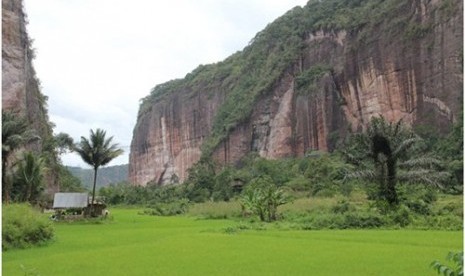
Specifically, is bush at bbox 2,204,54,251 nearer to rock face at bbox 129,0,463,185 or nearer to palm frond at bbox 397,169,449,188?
palm frond at bbox 397,169,449,188

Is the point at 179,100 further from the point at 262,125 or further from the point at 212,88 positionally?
the point at 262,125

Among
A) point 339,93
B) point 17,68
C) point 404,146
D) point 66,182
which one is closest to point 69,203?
point 17,68

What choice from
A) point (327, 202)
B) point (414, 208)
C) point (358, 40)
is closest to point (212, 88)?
point (358, 40)

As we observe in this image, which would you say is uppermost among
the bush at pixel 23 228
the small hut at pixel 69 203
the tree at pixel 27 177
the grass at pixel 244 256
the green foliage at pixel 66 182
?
the green foliage at pixel 66 182

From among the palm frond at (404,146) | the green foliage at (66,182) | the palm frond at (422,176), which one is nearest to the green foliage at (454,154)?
the palm frond at (422,176)

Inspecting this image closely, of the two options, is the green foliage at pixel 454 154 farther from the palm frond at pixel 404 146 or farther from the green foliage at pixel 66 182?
the green foliage at pixel 66 182

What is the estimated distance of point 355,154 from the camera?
22656mm

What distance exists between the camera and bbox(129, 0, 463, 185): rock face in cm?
4450

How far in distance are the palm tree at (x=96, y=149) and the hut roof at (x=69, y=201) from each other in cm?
102

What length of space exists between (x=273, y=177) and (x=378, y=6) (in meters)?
22.1

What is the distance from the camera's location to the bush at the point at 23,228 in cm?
1495

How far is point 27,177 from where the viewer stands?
26.9 metres

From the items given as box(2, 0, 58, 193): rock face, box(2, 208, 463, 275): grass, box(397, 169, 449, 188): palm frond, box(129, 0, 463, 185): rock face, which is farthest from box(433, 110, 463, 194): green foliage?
box(2, 0, 58, 193): rock face

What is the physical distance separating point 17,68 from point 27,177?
38.1ft
